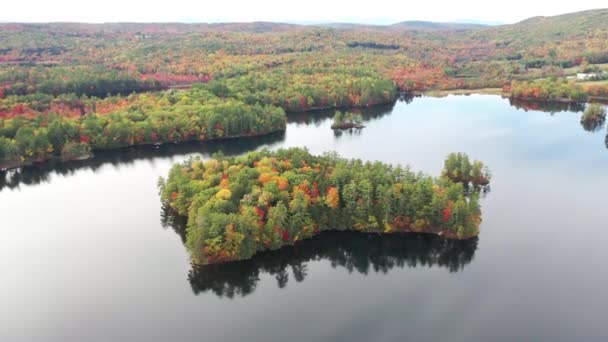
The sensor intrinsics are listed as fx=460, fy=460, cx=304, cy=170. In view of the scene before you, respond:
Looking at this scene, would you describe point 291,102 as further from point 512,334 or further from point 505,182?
point 512,334

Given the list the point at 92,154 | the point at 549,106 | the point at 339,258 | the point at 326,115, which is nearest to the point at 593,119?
the point at 549,106

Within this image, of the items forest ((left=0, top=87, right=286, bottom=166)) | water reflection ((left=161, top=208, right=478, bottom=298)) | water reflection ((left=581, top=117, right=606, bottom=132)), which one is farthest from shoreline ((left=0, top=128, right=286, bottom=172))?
water reflection ((left=581, top=117, right=606, bottom=132))

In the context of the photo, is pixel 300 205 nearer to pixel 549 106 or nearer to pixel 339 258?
pixel 339 258

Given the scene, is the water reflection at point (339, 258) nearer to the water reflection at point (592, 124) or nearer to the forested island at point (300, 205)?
the forested island at point (300, 205)

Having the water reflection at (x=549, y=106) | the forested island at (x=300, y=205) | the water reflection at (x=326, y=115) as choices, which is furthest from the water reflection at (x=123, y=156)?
the water reflection at (x=549, y=106)

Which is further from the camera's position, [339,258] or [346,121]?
[346,121]

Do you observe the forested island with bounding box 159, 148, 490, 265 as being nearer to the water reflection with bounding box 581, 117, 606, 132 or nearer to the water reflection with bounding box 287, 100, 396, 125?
the water reflection with bounding box 287, 100, 396, 125

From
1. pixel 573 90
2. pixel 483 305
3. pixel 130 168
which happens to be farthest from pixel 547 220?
pixel 573 90
